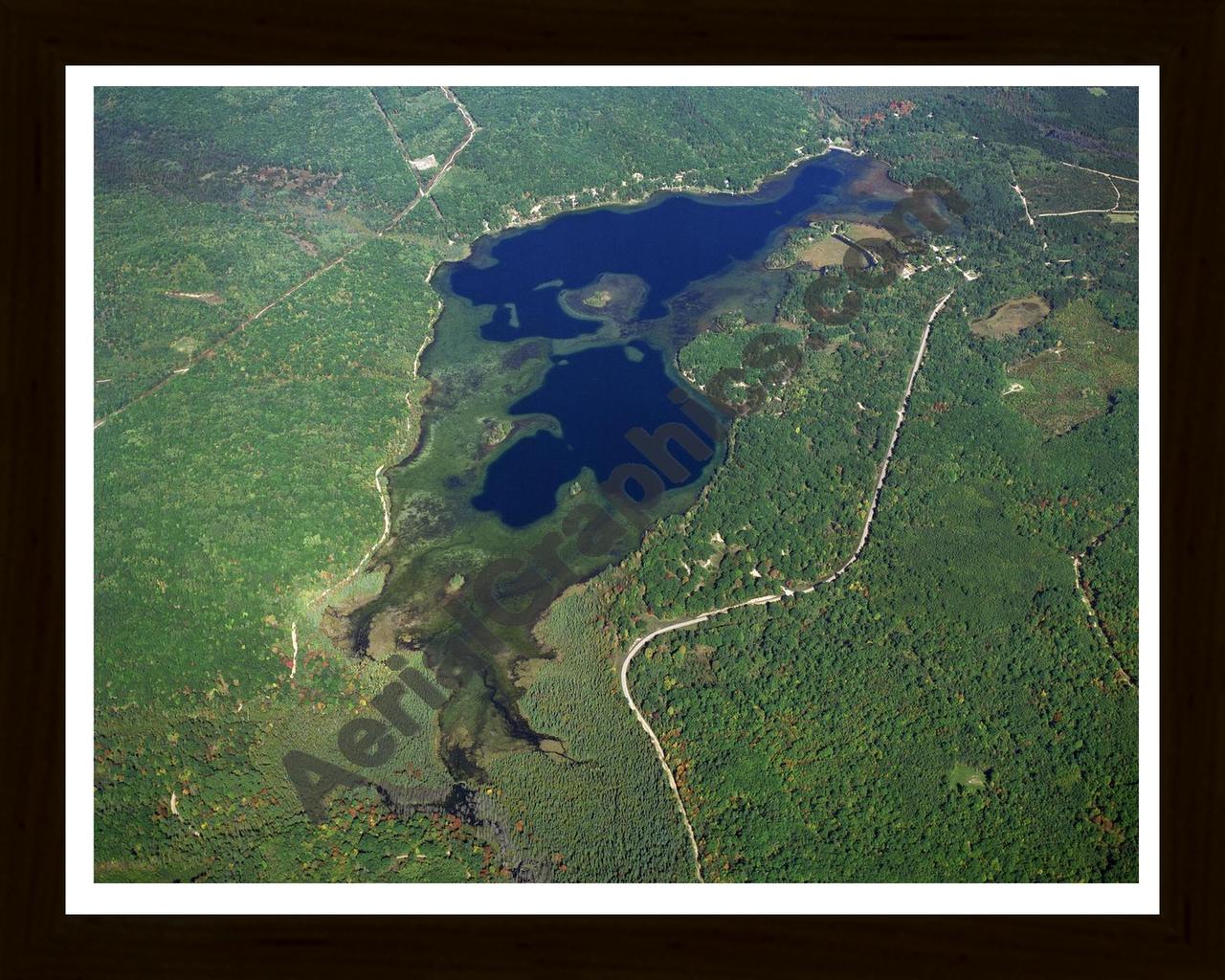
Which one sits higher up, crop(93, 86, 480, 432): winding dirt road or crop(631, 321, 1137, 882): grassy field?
crop(93, 86, 480, 432): winding dirt road

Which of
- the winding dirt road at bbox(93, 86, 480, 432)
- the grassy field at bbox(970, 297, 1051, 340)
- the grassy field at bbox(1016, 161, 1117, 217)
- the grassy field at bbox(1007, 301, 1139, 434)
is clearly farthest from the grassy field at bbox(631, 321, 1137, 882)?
the winding dirt road at bbox(93, 86, 480, 432)

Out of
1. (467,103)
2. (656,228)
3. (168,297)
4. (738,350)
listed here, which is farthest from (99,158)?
(738,350)

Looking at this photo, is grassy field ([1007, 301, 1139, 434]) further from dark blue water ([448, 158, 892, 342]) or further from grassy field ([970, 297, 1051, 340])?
dark blue water ([448, 158, 892, 342])

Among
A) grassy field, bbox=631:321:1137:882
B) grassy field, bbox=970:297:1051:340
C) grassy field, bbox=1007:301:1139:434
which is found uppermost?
grassy field, bbox=970:297:1051:340

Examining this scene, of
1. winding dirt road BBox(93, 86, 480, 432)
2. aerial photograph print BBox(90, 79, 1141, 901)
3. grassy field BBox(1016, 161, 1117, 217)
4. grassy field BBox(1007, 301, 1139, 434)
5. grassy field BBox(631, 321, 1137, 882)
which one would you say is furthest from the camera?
grassy field BBox(1016, 161, 1117, 217)

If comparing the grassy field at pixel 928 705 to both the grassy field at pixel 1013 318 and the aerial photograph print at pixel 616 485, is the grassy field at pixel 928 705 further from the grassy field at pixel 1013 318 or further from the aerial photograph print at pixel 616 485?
the grassy field at pixel 1013 318

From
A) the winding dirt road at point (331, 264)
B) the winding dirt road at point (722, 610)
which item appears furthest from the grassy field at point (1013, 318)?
the winding dirt road at point (331, 264)

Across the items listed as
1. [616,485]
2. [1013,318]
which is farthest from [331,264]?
[1013,318]
